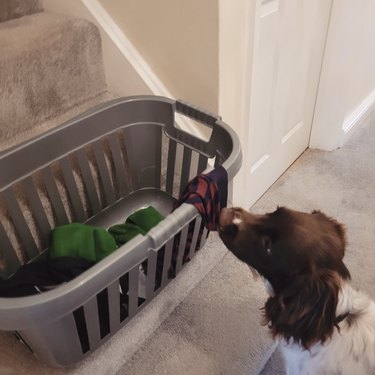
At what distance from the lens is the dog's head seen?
0.83 m

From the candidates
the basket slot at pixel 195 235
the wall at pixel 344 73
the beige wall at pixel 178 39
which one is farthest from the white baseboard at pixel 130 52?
the wall at pixel 344 73

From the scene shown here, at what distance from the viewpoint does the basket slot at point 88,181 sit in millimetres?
1248

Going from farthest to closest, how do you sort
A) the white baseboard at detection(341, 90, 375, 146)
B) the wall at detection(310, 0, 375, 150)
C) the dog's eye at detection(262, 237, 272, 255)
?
the white baseboard at detection(341, 90, 375, 146), the wall at detection(310, 0, 375, 150), the dog's eye at detection(262, 237, 272, 255)

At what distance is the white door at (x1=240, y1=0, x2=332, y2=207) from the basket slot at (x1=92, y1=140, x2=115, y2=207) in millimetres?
470

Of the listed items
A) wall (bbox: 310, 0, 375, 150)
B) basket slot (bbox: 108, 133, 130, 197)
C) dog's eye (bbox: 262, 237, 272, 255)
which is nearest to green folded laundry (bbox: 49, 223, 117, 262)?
basket slot (bbox: 108, 133, 130, 197)

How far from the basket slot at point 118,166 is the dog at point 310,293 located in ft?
1.68

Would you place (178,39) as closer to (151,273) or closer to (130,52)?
(130,52)

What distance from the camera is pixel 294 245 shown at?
89cm

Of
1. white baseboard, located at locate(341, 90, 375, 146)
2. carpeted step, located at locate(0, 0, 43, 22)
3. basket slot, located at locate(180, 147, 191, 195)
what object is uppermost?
carpeted step, located at locate(0, 0, 43, 22)

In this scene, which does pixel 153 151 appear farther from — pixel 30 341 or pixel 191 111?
pixel 30 341

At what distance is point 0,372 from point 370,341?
0.90 meters

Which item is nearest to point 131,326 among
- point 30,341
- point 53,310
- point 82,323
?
point 82,323

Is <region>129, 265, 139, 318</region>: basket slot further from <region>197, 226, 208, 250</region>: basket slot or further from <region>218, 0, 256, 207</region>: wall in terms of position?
<region>218, 0, 256, 207</region>: wall

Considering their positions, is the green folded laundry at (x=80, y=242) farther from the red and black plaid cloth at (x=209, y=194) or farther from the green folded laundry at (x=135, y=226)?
the red and black plaid cloth at (x=209, y=194)
